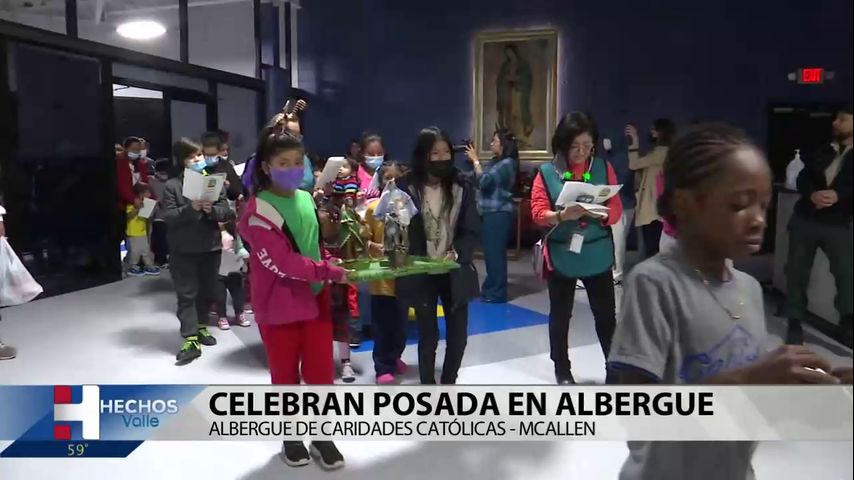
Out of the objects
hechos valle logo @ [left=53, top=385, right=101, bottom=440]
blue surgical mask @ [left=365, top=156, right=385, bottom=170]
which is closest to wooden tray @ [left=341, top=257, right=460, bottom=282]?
blue surgical mask @ [left=365, top=156, right=385, bottom=170]

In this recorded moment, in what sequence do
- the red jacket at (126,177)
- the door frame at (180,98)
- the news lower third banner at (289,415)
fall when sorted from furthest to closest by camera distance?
the red jacket at (126,177) → the door frame at (180,98) → the news lower third banner at (289,415)

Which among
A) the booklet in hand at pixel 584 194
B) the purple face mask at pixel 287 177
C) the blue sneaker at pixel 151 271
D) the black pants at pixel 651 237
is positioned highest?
the purple face mask at pixel 287 177

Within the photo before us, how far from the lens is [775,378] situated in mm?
1038

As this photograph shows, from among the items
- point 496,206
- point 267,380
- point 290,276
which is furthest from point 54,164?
point 496,206

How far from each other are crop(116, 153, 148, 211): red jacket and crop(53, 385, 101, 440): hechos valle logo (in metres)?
0.45

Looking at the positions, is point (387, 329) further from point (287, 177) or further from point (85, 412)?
point (85, 412)

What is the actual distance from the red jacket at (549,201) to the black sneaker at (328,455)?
0.69m

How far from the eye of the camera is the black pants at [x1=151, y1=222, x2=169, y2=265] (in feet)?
5.19

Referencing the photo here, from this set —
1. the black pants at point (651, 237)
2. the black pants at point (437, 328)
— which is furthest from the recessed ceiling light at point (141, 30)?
the black pants at point (651, 237)

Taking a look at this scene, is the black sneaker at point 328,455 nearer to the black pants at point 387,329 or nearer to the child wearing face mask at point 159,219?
the black pants at point 387,329

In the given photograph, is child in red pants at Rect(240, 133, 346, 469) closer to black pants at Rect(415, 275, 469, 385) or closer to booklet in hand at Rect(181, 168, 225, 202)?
booklet in hand at Rect(181, 168, 225, 202)

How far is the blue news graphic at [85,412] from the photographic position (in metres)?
1.26

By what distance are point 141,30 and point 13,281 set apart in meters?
0.64

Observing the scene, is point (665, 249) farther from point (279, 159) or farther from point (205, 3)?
point (205, 3)
